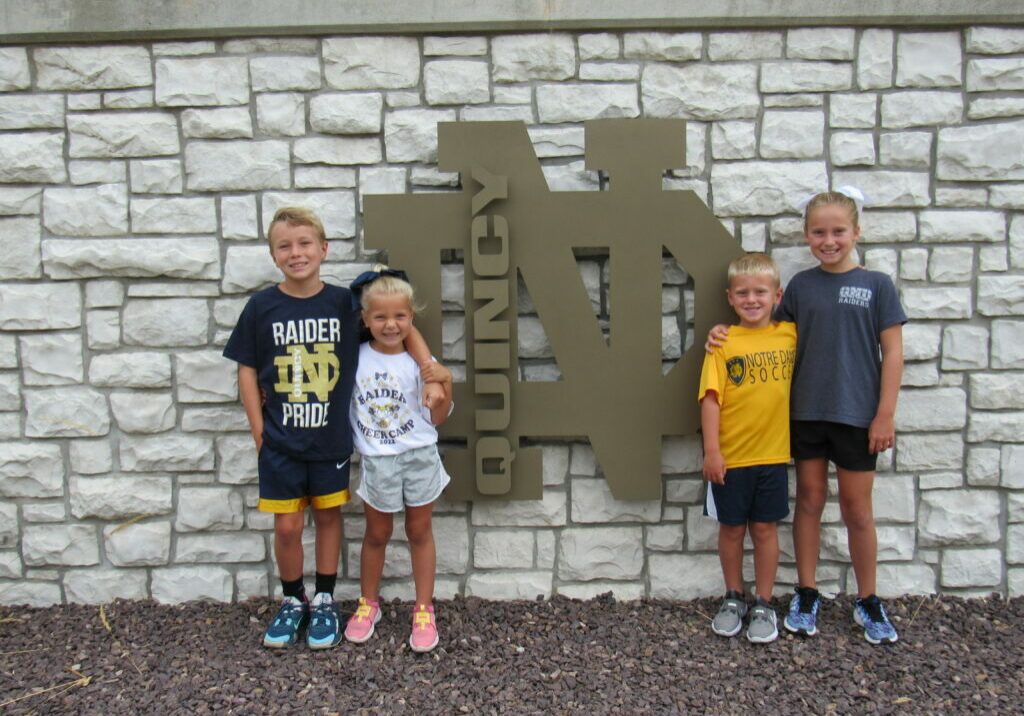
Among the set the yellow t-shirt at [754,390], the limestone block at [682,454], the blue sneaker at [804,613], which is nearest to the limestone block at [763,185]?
the yellow t-shirt at [754,390]

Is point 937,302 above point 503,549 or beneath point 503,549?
A: above

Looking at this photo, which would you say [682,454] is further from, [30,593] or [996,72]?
[30,593]

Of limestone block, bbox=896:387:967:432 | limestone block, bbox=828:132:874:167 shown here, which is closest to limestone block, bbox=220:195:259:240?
limestone block, bbox=828:132:874:167

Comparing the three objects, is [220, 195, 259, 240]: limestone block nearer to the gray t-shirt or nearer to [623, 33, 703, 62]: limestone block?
[623, 33, 703, 62]: limestone block

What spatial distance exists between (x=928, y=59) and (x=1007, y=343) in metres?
1.20

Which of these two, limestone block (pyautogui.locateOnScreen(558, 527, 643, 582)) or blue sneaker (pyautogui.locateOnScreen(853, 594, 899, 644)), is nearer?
blue sneaker (pyautogui.locateOnScreen(853, 594, 899, 644))

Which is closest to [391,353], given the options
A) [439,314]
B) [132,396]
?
[439,314]

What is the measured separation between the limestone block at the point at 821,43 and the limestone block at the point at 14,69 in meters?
3.06

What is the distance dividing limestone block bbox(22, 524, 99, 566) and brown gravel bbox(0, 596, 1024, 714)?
0.21 m

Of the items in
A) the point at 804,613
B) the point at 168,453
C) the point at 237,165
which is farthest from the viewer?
the point at 168,453

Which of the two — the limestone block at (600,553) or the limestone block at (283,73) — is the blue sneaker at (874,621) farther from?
the limestone block at (283,73)

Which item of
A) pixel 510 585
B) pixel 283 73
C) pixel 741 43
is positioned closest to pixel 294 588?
pixel 510 585

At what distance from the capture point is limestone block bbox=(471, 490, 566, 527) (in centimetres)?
326

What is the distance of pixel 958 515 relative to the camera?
325cm
